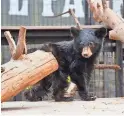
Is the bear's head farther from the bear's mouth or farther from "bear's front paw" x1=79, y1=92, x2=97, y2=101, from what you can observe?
"bear's front paw" x1=79, y1=92, x2=97, y2=101

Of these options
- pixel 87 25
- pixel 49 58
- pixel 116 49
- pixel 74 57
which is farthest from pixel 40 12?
pixel 49 58

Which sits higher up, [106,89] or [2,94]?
[2,94]

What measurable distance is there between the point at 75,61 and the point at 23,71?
866mm

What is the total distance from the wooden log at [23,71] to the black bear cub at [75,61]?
410 mm

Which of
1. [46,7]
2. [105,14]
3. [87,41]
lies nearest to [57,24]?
[46,7]

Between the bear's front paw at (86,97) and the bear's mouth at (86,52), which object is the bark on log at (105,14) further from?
the bear's front paw at (86,97)

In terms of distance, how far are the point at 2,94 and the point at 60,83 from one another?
0.98 meters

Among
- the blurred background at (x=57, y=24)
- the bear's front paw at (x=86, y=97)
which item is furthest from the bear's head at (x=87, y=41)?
the blurred background at (x=57, y=24)

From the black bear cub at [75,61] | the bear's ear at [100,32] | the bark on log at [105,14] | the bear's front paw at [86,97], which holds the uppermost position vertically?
the bark on log at [105,14]

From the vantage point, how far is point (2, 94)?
2.96 m

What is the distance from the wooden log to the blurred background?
82.8 inches

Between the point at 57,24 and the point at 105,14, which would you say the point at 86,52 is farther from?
the point at 57,24

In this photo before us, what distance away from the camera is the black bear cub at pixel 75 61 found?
3.75 m

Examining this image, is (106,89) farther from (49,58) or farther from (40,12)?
(49,58)
